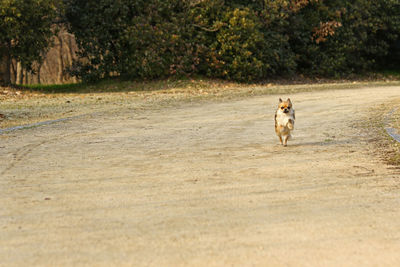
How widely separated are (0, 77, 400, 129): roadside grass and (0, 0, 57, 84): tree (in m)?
1.63

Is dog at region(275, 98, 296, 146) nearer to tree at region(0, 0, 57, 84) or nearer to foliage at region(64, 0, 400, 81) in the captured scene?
tree at region(0, 0, 57, 84)

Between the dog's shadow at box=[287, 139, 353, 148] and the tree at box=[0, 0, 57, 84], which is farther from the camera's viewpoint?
the tree at box=[0, 0, 57, 84]

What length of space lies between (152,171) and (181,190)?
1353 mm

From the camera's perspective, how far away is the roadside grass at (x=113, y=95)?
18281 mm

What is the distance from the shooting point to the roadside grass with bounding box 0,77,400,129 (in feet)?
60.0

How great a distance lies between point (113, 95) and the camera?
80.4 ft

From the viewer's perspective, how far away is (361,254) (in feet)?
16.6

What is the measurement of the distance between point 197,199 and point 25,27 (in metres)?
21.5

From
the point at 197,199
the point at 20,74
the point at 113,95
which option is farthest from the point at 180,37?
the point at 197,199

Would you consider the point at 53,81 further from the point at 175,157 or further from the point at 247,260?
the point at 247,260

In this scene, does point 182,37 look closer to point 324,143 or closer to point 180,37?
point 180,37

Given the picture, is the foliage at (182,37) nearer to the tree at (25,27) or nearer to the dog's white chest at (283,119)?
the tree at (25,27)

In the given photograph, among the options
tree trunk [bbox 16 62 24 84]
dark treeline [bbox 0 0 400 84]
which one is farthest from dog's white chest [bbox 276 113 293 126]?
tree trunk [bbox 16 62 24 84]

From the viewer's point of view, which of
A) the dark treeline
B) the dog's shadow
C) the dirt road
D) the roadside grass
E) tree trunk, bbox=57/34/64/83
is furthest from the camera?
tree trunk, bbox=57/34/64/83
